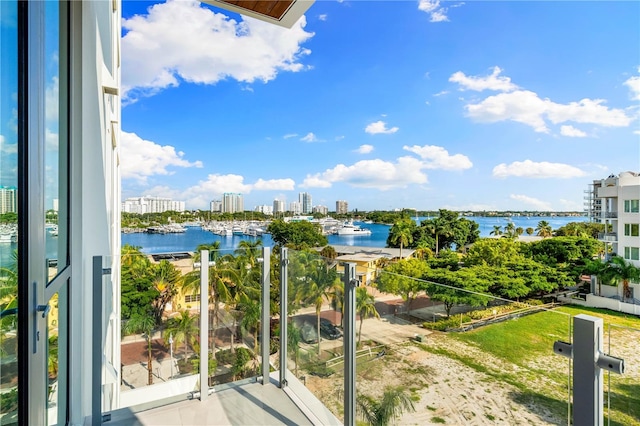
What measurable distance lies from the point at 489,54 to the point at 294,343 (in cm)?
4876

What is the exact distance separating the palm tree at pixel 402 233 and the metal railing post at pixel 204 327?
3610 centimetres

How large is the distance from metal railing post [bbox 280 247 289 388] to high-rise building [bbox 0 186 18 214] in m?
1.77

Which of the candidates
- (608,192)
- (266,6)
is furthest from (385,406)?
(608,192)

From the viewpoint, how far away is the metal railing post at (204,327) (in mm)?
2273

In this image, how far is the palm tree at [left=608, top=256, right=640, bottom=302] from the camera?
26.1 metres

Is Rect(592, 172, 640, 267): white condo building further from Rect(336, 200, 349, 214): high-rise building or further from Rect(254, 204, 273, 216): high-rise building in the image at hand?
Rect(254, 204, 273, 216): high-rise building

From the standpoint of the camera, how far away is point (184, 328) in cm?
230

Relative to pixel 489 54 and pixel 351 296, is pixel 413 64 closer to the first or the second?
pixel 489 54

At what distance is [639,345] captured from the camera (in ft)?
2.86

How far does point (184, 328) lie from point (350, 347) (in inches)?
45.8

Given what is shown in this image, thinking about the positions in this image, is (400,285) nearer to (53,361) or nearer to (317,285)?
(317,285)

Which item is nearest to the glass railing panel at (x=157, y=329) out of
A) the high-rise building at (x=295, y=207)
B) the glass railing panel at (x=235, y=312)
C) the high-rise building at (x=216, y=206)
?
the glass railing panel at (x=235, y=312)

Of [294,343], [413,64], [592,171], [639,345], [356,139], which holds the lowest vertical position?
[294,343]

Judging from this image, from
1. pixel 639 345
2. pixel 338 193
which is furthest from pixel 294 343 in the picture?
pixel 338 193
